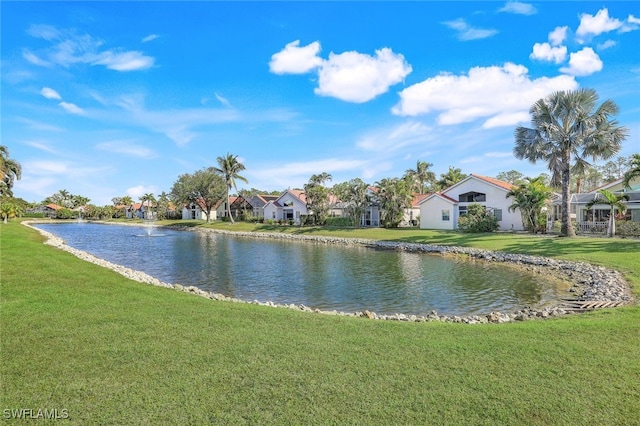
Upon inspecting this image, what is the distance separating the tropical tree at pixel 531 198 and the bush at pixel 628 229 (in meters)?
5.52

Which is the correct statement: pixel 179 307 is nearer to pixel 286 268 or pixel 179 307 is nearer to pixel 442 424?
pixel 442 424

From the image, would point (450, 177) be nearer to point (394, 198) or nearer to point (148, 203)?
point (394, 198)

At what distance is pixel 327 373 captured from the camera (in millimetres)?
5332

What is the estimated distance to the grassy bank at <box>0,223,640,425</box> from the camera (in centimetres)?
439

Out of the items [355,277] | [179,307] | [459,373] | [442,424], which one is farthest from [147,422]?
[355,277]

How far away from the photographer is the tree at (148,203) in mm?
98250

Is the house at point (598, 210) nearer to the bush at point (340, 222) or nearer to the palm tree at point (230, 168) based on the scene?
the bush at point (340, 222)

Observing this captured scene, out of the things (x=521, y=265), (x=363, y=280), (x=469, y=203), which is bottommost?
(x=363, y=280)

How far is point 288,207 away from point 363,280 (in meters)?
43.6

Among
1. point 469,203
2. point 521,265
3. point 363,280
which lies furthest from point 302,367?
point 469,203

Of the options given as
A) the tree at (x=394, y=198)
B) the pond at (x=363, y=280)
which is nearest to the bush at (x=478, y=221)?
the tree at (x=394, y=198)

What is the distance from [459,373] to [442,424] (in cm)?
136

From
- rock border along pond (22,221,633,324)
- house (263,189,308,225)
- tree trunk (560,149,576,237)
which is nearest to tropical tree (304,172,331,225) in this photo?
house (263,189,308,225)

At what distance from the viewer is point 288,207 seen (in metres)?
60.6
